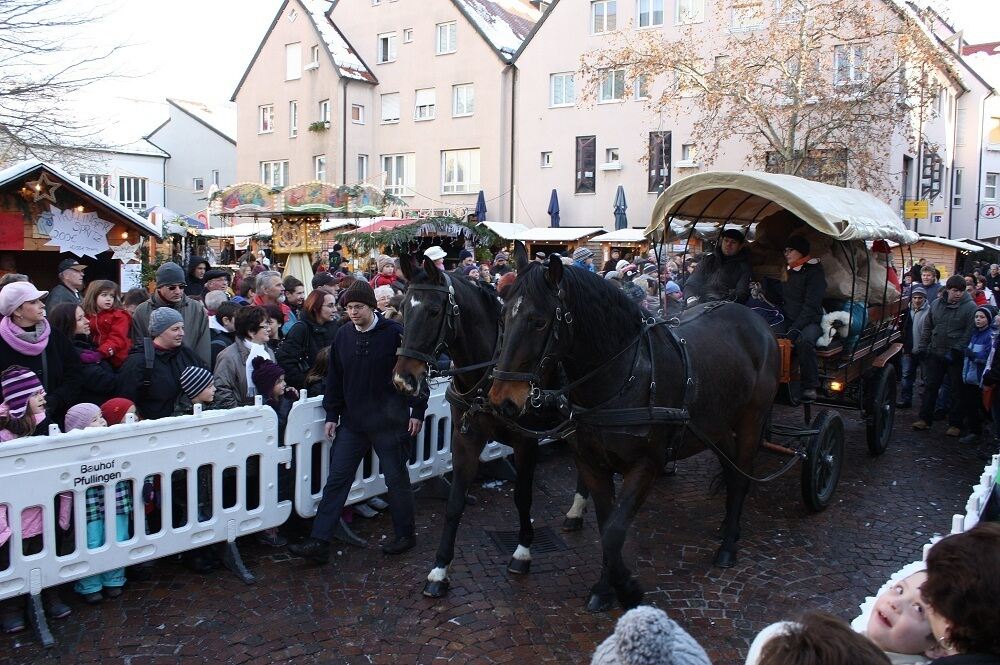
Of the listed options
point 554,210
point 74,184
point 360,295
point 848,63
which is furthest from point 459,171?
point 360,295

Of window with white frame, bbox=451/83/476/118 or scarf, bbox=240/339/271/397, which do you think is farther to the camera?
window with white frame, bbox=451/83/476/118

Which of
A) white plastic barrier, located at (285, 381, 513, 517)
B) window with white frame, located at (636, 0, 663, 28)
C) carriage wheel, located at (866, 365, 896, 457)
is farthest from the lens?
window with white frame, located at (636, 0, 663, 28)

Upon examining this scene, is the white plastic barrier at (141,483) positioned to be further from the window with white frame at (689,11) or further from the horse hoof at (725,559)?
the window with white frame at (689,11)

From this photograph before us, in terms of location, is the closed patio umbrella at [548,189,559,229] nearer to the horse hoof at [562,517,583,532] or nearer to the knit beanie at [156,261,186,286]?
the knit beanie at [156,261,186,286]

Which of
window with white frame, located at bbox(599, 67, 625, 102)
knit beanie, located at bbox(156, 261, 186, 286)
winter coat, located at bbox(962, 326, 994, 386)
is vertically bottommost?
winter coat, located at bbox(962, 326, 994, 386)

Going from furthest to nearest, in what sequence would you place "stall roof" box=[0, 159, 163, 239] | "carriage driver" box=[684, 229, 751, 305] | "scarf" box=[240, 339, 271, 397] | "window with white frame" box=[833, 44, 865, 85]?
"window with white frame" box=[833, 44, 865, 85], "stall roof" box=[0, 159, 163, 239], "carriage driver" box=[684, 229, 751, 305], "scarf" box=[240, 339, 271, 397]

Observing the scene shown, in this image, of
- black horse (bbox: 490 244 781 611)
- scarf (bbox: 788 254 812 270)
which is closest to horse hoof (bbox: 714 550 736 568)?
black horse (bbox: 490 244 781 611)

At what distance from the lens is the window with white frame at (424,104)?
32.7 meters

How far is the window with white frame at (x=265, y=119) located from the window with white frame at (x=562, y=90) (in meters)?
13.8

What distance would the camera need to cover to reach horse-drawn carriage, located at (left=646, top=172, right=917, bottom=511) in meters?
6.29

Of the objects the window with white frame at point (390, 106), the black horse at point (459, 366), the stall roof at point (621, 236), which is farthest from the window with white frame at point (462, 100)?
the black horse at point (459, 366)

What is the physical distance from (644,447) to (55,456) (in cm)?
335

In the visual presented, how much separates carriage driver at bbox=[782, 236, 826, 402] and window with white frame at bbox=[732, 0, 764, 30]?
16.6m

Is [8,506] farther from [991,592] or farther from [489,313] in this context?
[991,592]
